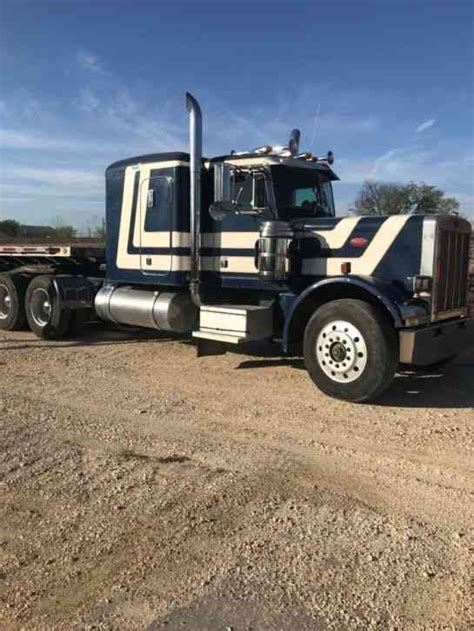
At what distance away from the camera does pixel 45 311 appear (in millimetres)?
10266

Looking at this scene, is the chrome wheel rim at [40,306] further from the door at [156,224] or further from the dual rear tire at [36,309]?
the door at [156,224]

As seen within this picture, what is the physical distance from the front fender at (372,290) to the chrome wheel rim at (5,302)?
620 cm

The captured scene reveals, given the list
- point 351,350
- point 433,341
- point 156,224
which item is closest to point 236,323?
point 351,350

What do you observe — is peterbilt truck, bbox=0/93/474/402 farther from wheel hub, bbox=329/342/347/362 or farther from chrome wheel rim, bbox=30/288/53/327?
chrome wheel rim, bbox=30/288/53/327

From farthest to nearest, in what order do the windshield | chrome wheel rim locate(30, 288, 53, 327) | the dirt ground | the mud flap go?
chrome wheel rim locate(30, 288, 53, 327) → the mud flap → the windshield → the dirt ground

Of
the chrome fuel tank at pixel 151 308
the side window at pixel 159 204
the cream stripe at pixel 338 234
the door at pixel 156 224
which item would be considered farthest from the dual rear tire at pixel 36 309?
the cream stripe at pixel 338 234

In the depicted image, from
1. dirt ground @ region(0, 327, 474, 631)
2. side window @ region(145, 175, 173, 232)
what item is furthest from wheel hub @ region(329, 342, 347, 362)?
side window @ region(145, 175, 173, 232)

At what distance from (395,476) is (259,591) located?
1.83 meters

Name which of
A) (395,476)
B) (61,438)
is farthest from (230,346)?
(395,476)

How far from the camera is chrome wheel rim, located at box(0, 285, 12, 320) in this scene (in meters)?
10.9

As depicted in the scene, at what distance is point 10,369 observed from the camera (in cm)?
778

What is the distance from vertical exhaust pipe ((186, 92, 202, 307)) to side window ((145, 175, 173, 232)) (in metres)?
0.39

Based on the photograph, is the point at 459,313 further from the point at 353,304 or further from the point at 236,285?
the point at 236,285

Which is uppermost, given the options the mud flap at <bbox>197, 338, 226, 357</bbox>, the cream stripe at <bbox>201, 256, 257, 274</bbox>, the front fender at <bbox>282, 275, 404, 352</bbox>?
the cream stripe at <bbox>201, 256, 257, 274</bbox>
